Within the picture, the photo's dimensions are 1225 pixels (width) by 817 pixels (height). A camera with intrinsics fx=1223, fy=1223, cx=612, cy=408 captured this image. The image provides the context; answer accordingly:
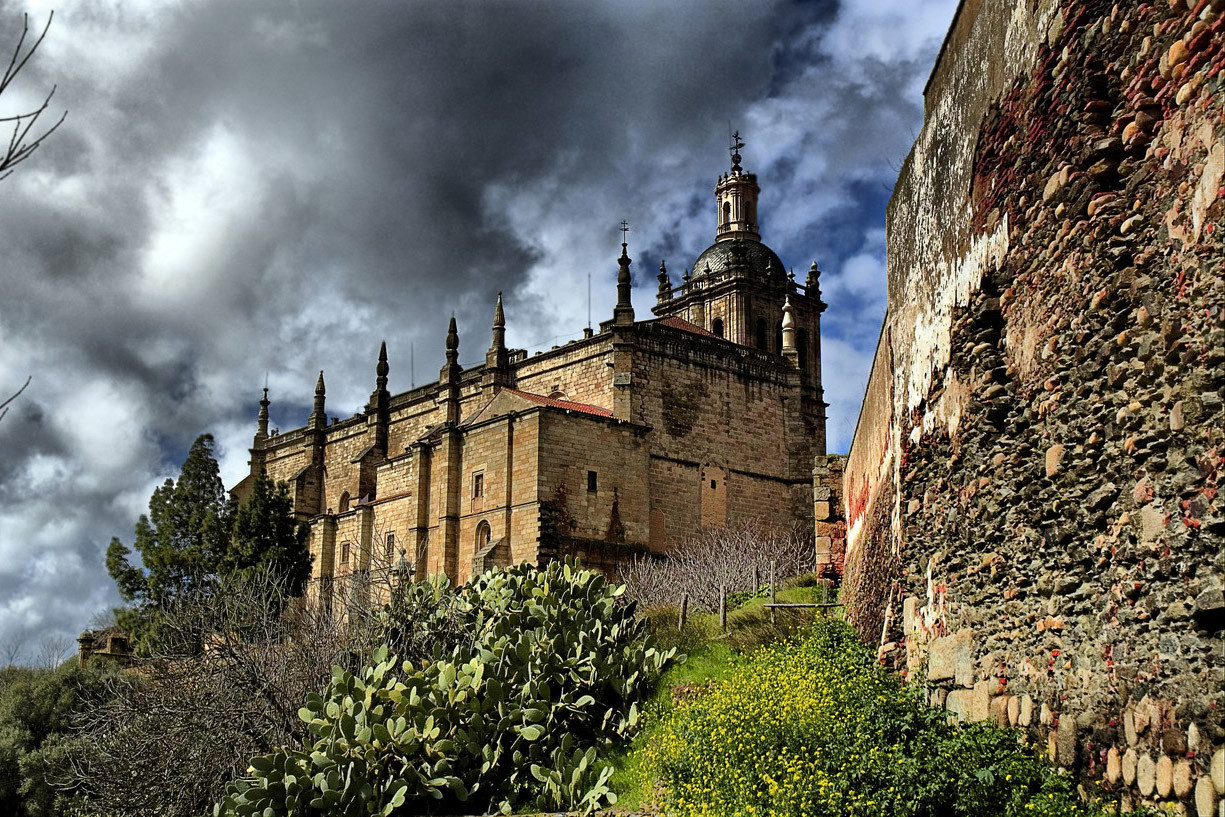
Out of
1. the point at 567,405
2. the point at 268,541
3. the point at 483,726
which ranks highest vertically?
the point at 567,405

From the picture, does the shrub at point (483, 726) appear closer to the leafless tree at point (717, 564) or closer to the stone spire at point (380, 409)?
the leafless tree at point (717, 564)

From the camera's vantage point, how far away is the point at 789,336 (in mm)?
44875

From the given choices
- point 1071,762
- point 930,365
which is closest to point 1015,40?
point 930,365

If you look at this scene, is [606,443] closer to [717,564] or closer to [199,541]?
[717,564]

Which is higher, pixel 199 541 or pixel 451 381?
pixel 451 381

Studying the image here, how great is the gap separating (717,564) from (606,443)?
6.50m

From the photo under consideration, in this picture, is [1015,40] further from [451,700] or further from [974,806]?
[451,700]

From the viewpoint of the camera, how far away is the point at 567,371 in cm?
4059

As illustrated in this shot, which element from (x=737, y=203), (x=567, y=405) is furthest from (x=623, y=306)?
(x=737, y=203)

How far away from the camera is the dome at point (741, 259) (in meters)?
49.9

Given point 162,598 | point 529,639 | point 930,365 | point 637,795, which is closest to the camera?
point 930,365

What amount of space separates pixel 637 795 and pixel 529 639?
3003 millimetres

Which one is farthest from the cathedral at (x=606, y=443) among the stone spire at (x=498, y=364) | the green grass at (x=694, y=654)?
the green grass at (x=694, y=654)

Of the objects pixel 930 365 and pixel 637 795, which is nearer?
pixel 930 365
